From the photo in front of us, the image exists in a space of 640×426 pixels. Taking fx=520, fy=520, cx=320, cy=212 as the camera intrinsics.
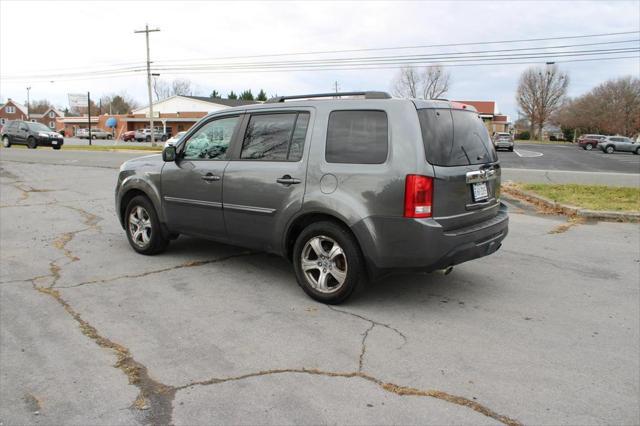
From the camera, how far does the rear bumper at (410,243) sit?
163 inches

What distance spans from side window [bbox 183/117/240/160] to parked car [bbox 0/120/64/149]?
29326 millimetres

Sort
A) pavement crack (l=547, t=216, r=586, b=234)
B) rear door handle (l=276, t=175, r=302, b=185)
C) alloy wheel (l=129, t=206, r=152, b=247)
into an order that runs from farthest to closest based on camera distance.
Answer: pavement crack (l=547, t=216, r=586, b=234) → alloy wheel (l=129, t=206, r=152, b=247) → rear door handle (l=276, t=175, r=302, b=185)

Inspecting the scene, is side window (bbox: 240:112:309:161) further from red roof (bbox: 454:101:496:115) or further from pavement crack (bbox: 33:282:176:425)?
red roof (bbox: 454:101:496:115)

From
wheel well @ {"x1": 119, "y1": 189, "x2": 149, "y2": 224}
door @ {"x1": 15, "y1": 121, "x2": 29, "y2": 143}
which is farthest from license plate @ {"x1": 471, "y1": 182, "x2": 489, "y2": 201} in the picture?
door @ {"x1": 15, "y1": 121, "x2": 29, "y2": 143}

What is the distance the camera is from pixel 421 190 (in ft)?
13.4

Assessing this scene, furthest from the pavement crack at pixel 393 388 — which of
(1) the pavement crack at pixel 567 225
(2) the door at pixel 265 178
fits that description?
(1) the pavement crack at pixel 567 225

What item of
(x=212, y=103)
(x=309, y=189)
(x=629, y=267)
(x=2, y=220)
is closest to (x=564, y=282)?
(x=629, y=267)

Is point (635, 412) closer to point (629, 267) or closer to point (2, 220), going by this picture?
point (629, 267)

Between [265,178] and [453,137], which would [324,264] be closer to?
[265,178]

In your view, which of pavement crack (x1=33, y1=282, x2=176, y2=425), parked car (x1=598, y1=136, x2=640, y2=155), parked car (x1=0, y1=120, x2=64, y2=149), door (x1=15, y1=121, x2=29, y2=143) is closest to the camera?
pavement crack (x1=33, y1=282, x2=176, y2=425)

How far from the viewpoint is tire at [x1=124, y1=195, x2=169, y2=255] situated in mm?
6126

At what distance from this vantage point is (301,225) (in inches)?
189

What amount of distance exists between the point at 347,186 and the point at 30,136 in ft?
105

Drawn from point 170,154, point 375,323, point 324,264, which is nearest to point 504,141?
point 170,154
